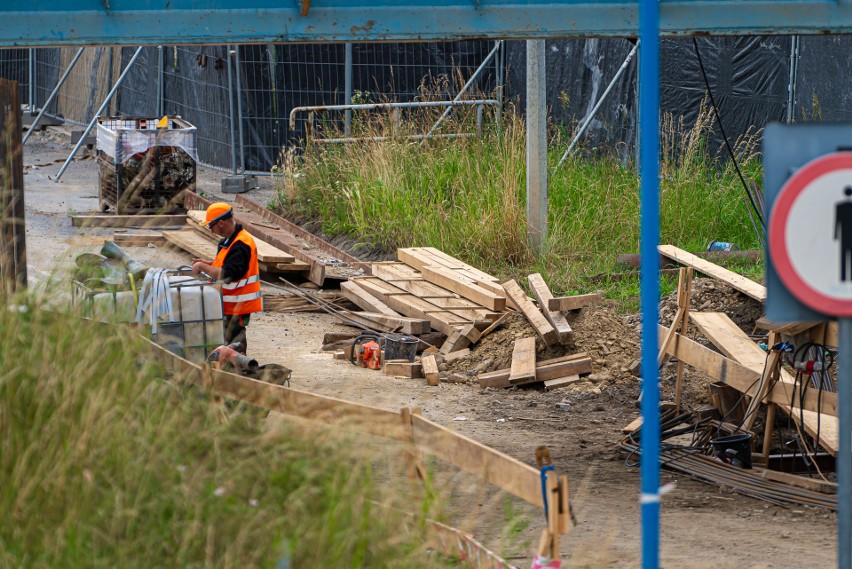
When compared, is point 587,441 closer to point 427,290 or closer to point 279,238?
point 427,290

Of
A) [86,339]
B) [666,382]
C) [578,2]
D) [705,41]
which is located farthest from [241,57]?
[86,339]

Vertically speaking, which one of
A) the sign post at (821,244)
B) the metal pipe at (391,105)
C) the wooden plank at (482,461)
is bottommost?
the wooden plank at (482,461)

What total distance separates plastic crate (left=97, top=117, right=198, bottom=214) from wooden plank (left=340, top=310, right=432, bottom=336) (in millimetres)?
5597

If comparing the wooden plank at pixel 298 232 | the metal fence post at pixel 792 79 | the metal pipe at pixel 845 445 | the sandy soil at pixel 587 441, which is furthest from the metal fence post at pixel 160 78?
the metal pipe at pixel 845 445

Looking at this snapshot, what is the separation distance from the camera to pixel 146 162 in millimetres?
17766

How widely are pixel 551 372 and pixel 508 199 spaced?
453cm

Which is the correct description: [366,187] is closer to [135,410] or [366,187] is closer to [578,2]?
[578,2]

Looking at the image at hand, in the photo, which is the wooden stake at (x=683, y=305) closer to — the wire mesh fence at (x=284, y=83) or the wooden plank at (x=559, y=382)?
the wooden plank at (x=559, y=382)

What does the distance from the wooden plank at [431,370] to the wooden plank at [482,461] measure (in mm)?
5229

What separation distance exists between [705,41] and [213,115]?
10.1 metres

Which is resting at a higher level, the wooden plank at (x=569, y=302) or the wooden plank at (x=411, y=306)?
the wooden plank at (x=569, y=302)

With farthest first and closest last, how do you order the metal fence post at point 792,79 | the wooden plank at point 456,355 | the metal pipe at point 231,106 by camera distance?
the metal pipe at point 231,106 → the metal fence post at point 792,79 → the wooden plank at point 456,355

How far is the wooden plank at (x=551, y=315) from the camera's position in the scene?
11.2 metres

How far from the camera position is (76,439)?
492 centimetres
